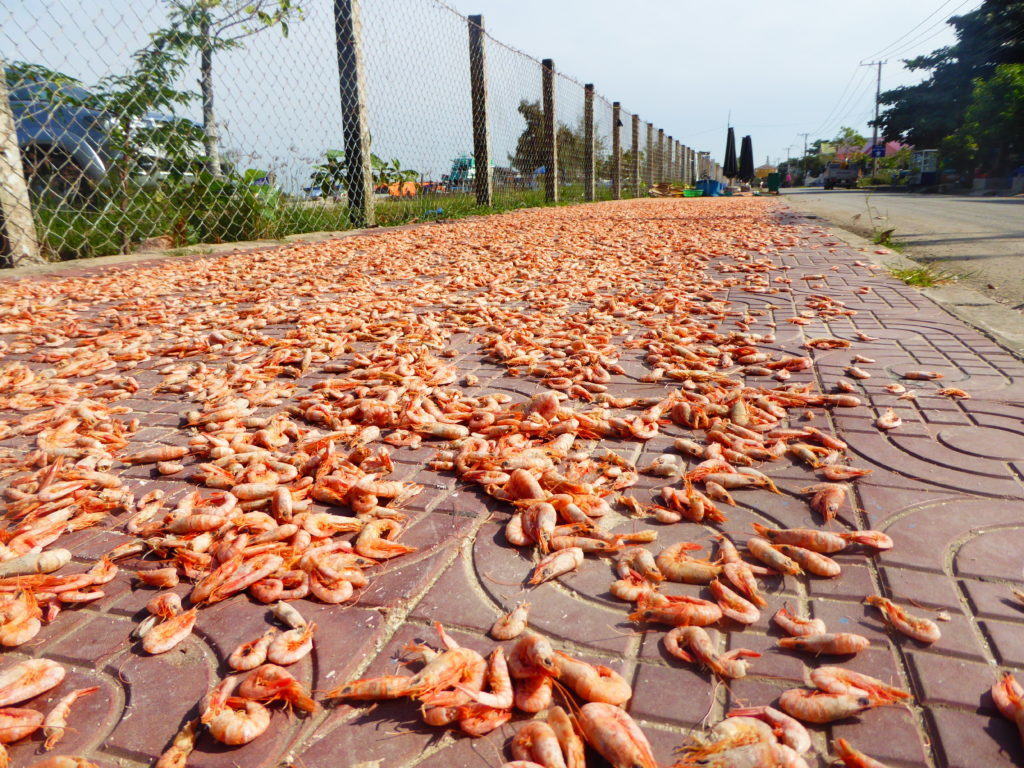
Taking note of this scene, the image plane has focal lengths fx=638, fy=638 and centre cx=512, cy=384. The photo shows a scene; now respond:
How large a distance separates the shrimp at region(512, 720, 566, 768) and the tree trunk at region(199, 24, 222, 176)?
8.27 meters

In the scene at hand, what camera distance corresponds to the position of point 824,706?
117 centimetres

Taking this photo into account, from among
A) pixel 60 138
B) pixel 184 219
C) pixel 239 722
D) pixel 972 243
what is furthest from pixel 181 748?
pixel 972 243

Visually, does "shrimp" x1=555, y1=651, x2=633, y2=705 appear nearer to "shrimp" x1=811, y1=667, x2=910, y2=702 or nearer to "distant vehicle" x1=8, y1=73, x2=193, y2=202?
"shrimp" x1=811, y1=667, x2=910, y2=702

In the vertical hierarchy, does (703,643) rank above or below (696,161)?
below

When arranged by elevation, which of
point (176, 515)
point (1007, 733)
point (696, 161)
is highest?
point (696, 161)

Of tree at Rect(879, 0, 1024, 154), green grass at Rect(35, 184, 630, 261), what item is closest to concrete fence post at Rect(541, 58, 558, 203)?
green grass at Rect(35, 184, 630, 261)

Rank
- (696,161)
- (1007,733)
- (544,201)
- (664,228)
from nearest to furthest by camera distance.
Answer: (1007,733)
(664,228)
(544,201)
(696,161)

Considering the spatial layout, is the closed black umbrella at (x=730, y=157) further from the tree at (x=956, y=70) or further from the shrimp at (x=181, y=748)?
the shrimp at (x=181, y=748)

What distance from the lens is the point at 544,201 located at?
16.4 meters

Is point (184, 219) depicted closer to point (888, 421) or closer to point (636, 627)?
point (888, 421)

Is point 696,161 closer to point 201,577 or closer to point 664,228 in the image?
point 664,228

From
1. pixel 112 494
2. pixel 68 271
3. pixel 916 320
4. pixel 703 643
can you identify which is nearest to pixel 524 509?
pixel 703 643

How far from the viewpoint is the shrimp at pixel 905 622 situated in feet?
4.46

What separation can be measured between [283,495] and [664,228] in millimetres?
9725
